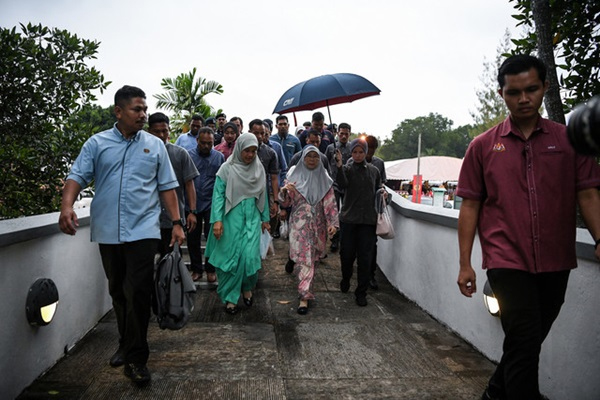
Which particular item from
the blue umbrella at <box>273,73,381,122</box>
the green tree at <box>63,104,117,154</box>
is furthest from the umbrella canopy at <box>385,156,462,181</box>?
the green tree at <box>63,104,117,154</box>

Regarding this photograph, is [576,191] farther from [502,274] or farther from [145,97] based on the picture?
[145,97]

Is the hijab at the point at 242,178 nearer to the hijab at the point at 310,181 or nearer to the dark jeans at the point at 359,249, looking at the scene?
the hijab at the point at 310,181

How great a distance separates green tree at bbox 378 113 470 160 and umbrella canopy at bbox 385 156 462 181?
6024 cm

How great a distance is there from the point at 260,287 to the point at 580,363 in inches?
163

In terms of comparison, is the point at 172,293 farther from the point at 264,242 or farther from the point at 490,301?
the point at 490,301

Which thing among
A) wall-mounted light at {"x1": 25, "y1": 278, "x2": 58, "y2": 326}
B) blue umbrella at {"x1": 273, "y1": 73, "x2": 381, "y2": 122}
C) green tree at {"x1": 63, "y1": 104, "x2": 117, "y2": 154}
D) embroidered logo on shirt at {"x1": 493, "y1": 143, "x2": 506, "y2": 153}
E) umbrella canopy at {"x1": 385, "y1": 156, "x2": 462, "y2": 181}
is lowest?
umbrella canopy at {"x1": 385, "y1": 156, "x2": 462, "y2": 181}

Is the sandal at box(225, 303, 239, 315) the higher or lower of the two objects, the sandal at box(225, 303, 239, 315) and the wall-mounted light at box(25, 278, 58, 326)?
the lower

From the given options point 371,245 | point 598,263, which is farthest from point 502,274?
point 371,245

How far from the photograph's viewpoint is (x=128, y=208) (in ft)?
11.4

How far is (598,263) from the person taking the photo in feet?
9.27

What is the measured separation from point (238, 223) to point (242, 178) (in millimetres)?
506

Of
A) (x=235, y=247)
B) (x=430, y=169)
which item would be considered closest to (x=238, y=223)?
(x=235, y=247)

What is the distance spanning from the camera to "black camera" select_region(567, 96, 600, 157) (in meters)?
1.36

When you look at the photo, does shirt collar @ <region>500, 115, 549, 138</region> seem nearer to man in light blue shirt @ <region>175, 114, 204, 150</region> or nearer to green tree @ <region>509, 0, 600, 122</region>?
green tree @ <region>509, 0, 600, 122</region>
